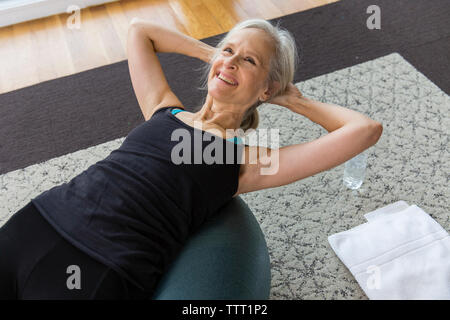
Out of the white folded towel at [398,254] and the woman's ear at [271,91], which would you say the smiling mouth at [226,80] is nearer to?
the woman's ear at [271,91]

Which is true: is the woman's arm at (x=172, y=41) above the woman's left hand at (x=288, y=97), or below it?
above

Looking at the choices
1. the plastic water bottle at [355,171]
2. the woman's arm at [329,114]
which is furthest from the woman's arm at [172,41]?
the plastic water bottle at [355,171]

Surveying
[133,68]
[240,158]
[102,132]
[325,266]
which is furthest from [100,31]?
[325,266]

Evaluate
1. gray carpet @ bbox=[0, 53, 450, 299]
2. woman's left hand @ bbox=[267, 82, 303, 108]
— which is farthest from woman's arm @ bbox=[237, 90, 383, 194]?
gray carpet @ bbox=[0, 53, 450, 299]

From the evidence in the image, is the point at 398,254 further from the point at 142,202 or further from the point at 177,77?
the point at 177,77

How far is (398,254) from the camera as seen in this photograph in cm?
151

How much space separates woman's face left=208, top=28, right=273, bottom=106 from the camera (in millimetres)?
1353

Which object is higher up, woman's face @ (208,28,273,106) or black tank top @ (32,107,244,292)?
woman's face @ (208,28,273,106)

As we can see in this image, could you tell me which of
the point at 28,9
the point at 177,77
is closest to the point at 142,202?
the point at 177,77

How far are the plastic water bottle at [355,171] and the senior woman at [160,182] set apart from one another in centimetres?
47

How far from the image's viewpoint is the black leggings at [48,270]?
106 cm

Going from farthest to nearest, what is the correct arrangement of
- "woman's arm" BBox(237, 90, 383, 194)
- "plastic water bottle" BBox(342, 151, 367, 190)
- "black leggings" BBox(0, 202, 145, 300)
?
1. "plastic water bottle" BBox(342, 151, 367, 190)
2. "woman's arm" BBox(237, 90, 383, 194)
3. "black leggings" BBox(0, 202, 145, 300)

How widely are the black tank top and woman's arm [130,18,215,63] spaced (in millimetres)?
391

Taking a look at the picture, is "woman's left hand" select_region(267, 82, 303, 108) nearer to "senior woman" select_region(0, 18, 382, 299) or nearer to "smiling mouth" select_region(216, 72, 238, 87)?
"senior woman" select_region(0, 18, 382, 299)
